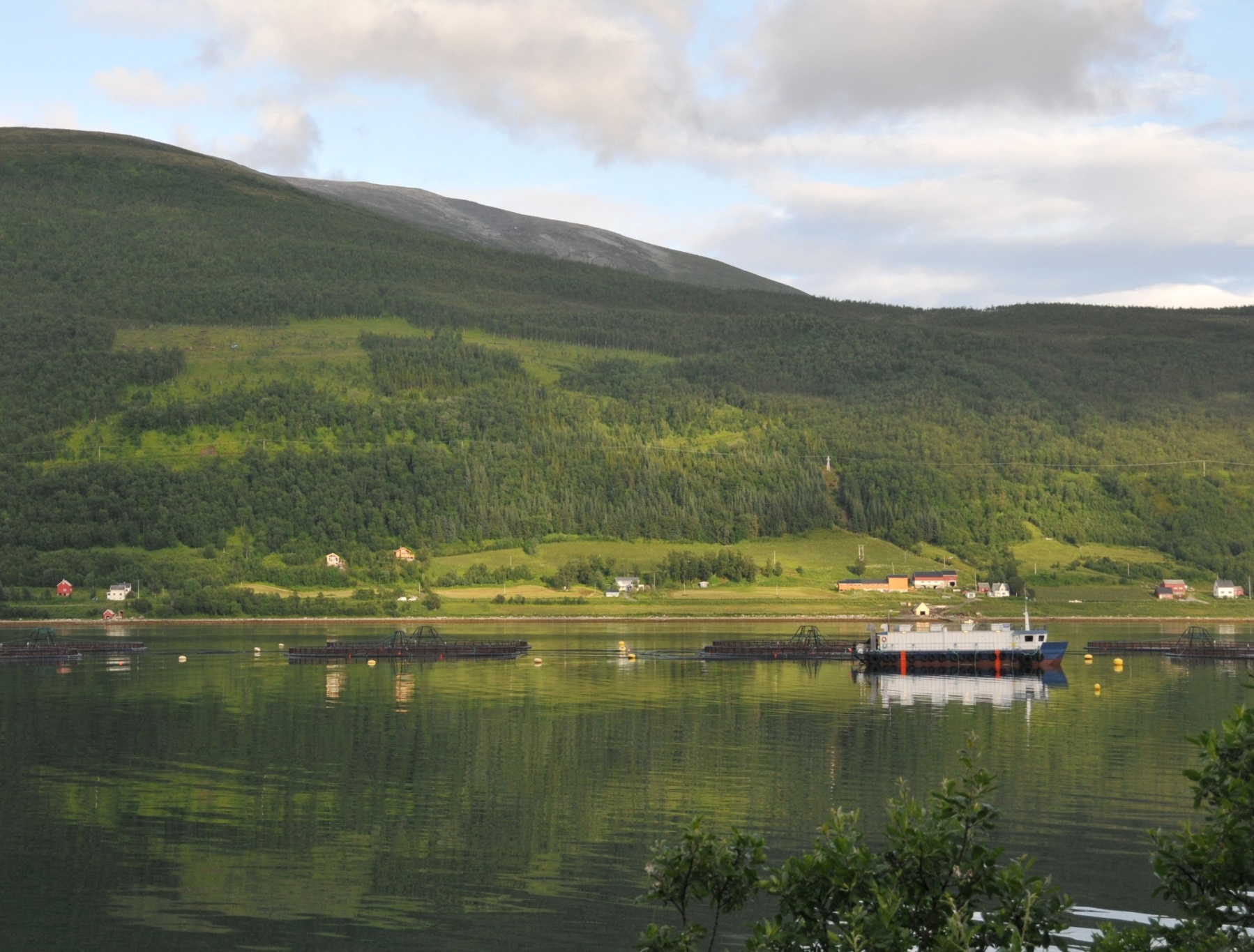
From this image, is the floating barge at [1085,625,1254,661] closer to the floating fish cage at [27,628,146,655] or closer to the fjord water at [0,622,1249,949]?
the fjord water at [0,622,1249,949]

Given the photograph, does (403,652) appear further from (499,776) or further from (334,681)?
(499,776)

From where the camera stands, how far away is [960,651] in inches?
4788

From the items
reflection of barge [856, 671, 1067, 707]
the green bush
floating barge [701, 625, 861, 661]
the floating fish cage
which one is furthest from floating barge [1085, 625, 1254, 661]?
the green bush

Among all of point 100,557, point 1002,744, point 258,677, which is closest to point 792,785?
point 1002,744

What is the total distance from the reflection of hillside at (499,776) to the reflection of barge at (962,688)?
0.90 metres

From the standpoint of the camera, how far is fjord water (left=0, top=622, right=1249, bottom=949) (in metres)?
36.5

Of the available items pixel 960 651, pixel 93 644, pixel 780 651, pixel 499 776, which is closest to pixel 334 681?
pixel 780 651

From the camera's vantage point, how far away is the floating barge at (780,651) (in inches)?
4887

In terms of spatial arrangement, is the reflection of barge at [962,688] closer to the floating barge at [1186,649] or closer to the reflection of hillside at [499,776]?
the reflection of hillside at [499,776]

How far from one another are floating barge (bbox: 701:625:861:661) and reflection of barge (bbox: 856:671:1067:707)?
10134 millimetres

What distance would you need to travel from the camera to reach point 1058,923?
17.5 m

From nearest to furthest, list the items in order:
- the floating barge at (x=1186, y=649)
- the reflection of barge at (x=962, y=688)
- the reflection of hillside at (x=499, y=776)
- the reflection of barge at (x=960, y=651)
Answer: the reflection of hillside at (x=499, y=776)
the reflection of barge at (x=962, y=688)
the reflection of barge at (x=960, y=651)
the floating barge at (x=1186, y=649)

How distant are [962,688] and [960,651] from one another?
18.1 metres

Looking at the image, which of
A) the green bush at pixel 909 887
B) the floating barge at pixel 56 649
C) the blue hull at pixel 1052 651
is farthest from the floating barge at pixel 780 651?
the green bush at pixel 909 887
